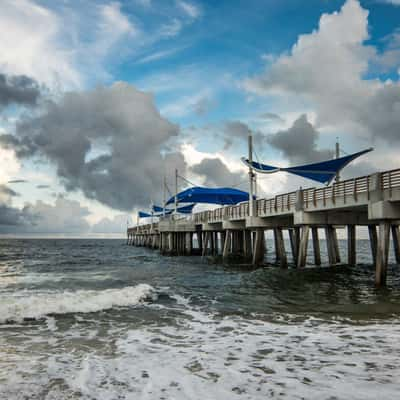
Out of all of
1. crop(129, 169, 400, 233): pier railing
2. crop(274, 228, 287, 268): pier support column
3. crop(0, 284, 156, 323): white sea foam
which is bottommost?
crop(0, 284, 156, 323): white sea foam

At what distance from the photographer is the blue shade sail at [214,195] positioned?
40.4 m

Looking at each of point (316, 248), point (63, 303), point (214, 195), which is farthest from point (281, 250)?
point (63, 303)

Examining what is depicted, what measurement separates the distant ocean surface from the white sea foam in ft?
0.12

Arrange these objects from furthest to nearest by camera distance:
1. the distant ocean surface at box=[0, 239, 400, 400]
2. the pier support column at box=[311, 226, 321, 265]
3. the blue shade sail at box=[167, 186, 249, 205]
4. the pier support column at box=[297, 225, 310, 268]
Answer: the blue shade sail at box=[167, 186, 249, 205], the pier support column at box=[311, 226, 321, 265], the pier support column at box=[297, 225, 310, 268], the distant ocean surface at box=[0, 239, 400, 400]

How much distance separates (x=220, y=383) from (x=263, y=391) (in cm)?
65

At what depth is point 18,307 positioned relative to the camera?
11.2m

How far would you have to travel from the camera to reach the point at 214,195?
1622 inches

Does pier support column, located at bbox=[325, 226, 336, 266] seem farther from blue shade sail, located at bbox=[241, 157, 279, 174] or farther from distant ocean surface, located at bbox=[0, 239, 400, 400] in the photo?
distant ocean surface, located at bbox=[0, 239, 400, 400]

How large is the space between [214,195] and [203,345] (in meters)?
33.9

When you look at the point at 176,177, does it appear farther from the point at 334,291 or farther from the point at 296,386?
the point at 296,386

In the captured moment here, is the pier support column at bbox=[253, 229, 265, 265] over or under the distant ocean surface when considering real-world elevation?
over

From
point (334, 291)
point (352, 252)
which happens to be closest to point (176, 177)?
point (352, 252)

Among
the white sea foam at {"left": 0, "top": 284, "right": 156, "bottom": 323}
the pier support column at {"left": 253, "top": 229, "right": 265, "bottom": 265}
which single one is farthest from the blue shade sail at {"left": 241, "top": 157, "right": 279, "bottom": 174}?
the white sea foam at {"left": 0, "top": 284, "right": 156, "bottom": 323}

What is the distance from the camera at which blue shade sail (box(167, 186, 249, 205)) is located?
133 feet
